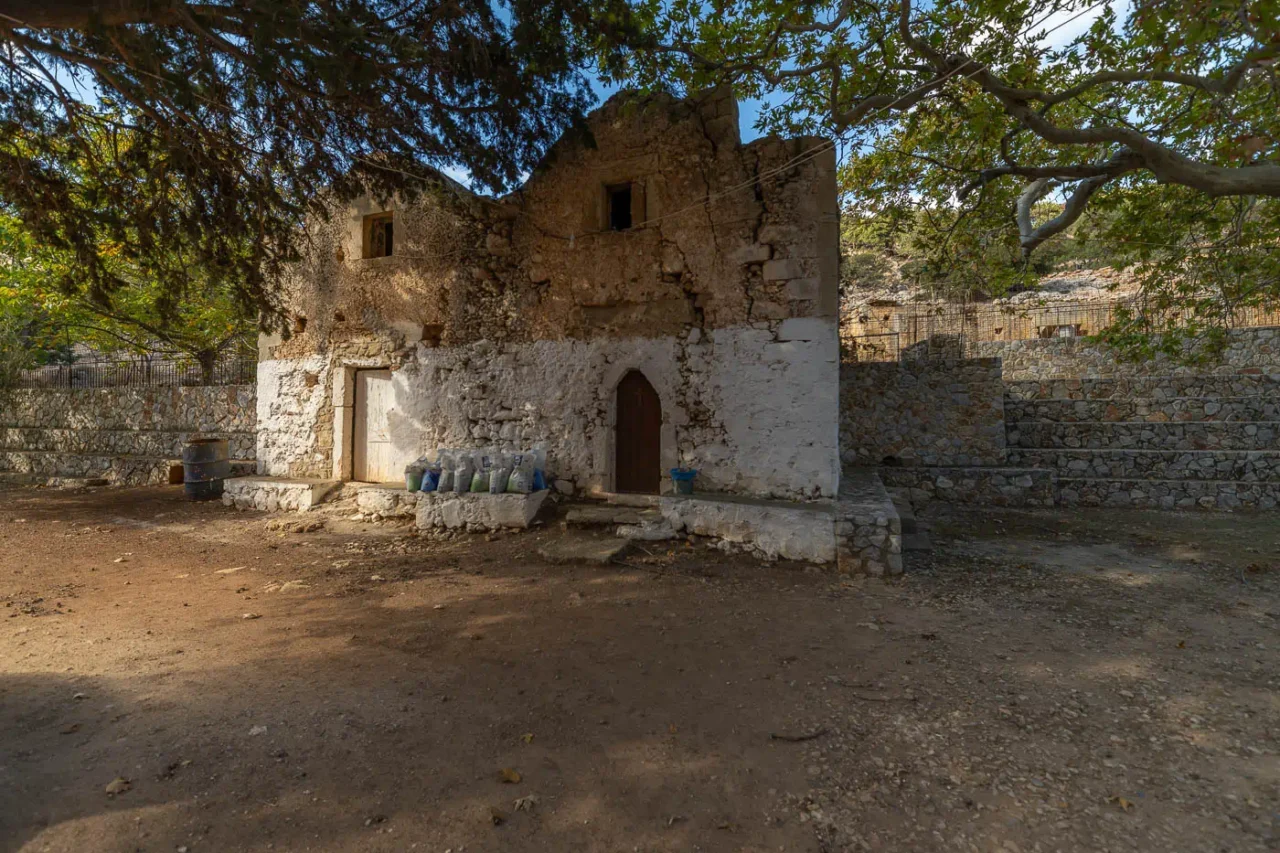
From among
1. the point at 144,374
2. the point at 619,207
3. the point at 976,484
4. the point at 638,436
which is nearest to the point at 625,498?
the point at 638,436

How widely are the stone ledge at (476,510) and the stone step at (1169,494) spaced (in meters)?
8.28

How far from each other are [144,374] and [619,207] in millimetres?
13475

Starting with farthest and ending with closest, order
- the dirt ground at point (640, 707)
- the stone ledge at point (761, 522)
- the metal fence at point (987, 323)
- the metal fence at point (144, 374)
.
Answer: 1. the metal fence at point (987, 323)
2. the metal fence at point (144, 374)
3. the stone ledge at point (761, 522)
4. the dirt ground at point (640, 707)

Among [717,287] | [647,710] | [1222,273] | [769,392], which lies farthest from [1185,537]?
[647,710]

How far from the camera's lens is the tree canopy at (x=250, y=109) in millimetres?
4316

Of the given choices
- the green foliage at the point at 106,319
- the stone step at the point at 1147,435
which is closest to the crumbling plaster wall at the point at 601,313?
the green foliage at the point at 106,319

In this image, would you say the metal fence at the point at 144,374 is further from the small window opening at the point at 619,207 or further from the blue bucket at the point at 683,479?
the blue bucket at the point at 683,479

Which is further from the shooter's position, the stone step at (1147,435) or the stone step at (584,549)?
the stone step at (1147,435)

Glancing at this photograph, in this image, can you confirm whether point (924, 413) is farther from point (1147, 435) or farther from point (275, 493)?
point (275, 493)

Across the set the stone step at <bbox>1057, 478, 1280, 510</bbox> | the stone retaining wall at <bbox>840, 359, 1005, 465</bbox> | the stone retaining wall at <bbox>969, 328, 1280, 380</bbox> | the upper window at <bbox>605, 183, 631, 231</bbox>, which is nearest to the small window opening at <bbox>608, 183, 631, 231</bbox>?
the upper window at <bbox>605, 183, 631, 231</bbox>

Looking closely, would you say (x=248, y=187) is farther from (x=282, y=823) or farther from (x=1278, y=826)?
(x=1278, y=826)

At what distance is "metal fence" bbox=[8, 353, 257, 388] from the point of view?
1366cm

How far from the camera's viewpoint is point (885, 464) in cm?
1044

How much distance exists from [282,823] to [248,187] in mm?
6720
